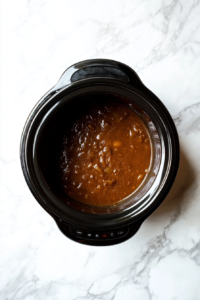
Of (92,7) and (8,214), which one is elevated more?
(92,7)

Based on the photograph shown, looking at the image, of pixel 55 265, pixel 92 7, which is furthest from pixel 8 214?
pixel 92 7

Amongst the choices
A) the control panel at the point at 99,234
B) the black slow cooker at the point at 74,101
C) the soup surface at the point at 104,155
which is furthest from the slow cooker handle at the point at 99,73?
the control panel at the point at 99,234

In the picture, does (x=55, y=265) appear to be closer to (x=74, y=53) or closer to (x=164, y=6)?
(x=74, y=53)

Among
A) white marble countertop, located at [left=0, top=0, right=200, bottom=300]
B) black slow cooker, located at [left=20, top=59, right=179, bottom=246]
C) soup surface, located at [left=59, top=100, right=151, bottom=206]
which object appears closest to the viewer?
black slow cooker, located at [left=20, top=59, right=179, bottom=246]

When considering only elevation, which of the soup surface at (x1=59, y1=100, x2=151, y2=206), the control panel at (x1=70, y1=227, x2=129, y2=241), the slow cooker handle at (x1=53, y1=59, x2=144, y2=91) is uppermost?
the slow cooker handle at (x1=53, y1=59, x2=144, y2=91)

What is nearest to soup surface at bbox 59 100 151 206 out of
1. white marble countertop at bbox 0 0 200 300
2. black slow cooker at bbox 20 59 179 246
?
black slow cooker at bbox 20 59 179 246

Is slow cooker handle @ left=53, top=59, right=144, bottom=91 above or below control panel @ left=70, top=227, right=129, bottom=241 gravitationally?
above

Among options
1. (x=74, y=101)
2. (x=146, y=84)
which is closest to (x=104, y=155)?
(x=74, y=101)

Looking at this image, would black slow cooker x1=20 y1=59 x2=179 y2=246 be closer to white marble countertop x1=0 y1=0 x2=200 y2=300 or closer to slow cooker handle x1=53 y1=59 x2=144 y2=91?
slow cooker handle x1=53 y1=59 x2=144 y2=91
